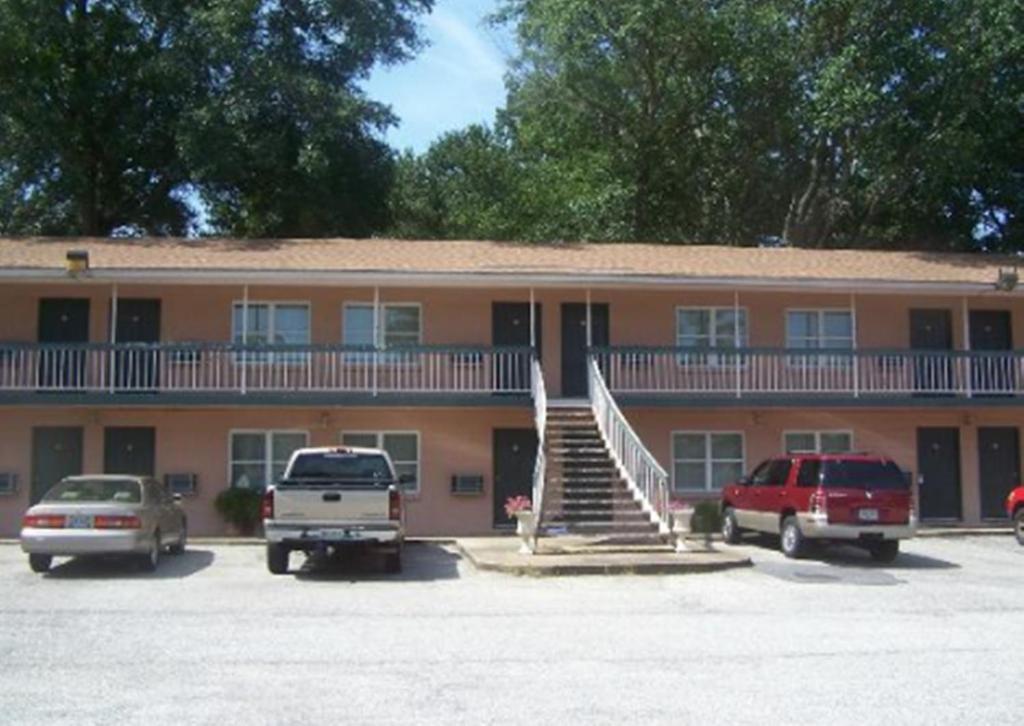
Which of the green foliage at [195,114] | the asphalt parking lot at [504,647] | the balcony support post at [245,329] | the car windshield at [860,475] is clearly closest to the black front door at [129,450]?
the balcony support post at [245,329]

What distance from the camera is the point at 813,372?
80.7 feet

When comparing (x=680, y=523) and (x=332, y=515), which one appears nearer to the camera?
(x=332, y=515)

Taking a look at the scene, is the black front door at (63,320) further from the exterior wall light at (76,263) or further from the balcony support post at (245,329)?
the balcony support post at (245,329)

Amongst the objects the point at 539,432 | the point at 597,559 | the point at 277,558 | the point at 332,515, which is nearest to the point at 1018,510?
the point at 539,432

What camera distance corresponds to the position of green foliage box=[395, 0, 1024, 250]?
3356 cm

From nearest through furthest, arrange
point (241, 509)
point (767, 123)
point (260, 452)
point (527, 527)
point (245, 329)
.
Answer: point (527, 527), point (241, 509), point (245, 329), point (260, 452), point (767, 123)

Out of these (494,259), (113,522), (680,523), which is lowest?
(680,523)

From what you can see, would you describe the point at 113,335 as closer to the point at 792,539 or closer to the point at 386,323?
the point at 386,323

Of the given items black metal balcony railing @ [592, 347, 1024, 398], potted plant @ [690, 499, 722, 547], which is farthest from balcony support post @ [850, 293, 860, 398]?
potted plant @ [690, 499, 722, 547]

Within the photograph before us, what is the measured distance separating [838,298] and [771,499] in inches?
304

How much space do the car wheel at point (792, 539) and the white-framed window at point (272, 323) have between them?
10.7 m

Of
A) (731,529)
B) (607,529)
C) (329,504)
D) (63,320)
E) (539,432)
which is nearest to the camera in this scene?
(329,504)

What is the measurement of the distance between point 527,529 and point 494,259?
843 cm

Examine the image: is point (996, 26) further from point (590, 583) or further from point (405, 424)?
point (590, 583)
